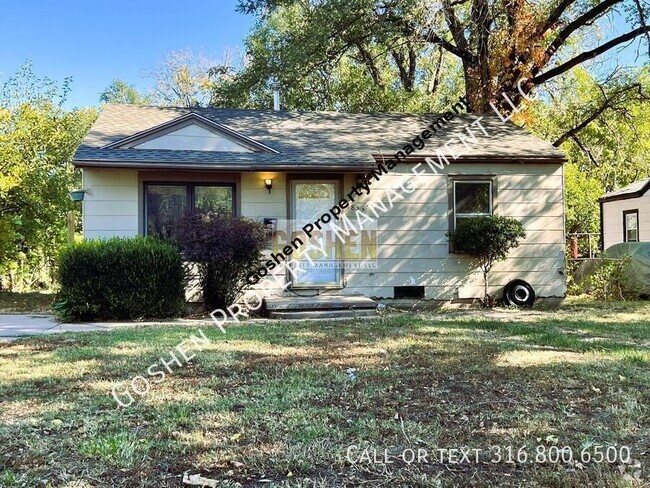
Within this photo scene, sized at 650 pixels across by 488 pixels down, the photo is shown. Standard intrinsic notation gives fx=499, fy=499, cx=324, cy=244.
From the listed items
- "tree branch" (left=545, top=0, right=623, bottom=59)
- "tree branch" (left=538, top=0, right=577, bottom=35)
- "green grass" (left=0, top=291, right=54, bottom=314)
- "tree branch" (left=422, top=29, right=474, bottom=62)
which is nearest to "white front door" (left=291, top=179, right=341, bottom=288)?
"green grass" (left=0, top=291, right=54, bottom=314)

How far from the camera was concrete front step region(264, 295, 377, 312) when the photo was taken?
8370 mm

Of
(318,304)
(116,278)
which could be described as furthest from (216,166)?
(318,304)

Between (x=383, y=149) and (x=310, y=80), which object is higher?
(x=310, y=80)

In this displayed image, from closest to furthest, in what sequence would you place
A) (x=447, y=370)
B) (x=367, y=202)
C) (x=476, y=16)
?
(x=447, y=370)
(x=367, y=202)
(x=476, y=16)

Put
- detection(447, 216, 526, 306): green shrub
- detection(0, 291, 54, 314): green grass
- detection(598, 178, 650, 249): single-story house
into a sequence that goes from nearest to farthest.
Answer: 1. detection(447, 216, 526, 306): green shrub
2. detection(0, 291, 54, 314): green grass
3. detection(598, 178, 650, 249): single-story house

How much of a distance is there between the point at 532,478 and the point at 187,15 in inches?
1053

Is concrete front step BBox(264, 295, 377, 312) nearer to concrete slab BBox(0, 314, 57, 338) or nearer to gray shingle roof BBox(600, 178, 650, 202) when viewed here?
concrete slab BBox(0, 314, 57, 338)

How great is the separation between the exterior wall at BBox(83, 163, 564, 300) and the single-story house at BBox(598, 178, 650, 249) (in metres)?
7.42

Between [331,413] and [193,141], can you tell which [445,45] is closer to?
[193,141]

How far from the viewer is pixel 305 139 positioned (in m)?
10.5

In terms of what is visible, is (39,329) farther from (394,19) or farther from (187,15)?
(187,15)

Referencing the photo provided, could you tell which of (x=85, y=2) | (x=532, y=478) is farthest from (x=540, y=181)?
(x=85, y=2)

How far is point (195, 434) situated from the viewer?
9.50 feet

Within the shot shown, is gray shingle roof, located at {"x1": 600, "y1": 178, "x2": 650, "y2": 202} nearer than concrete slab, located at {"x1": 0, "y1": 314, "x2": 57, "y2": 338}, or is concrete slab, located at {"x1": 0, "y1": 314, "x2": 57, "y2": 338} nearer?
concrete slab, located at {"x1": 0, "y1": 314, "x2": 57, "y2": 338}
